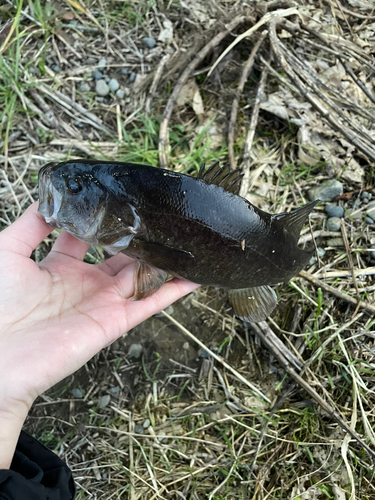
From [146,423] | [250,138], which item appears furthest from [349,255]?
[146,423]

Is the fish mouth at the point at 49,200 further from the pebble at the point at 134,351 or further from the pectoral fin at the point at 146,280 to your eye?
the pebble at the point at 134,351

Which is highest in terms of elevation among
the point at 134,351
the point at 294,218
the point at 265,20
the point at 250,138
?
the point at 265,20

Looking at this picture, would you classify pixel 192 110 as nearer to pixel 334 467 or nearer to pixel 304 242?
pixel 304 242

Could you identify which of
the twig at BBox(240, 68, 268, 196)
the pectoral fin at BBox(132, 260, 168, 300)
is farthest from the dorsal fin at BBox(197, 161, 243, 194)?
the twig at BBox(240, 68, 268, 196)

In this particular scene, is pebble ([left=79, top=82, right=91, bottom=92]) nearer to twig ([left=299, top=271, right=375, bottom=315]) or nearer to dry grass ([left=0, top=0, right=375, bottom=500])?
dry grass ([left=0, top=0, right=375, bottom=500])

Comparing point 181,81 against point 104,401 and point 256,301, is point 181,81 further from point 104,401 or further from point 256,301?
point 104,401

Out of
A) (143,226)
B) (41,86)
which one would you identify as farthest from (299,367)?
(41,86)
